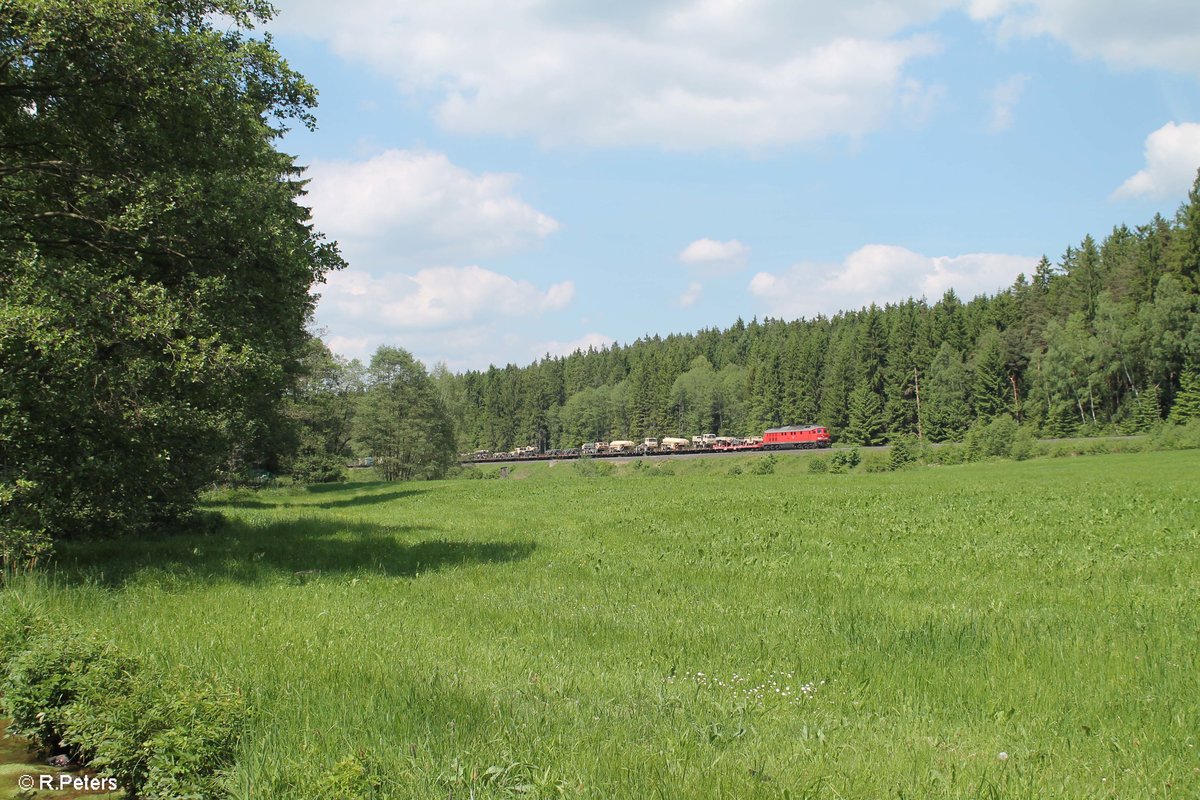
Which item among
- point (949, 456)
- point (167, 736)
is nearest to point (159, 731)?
point (167, 736)

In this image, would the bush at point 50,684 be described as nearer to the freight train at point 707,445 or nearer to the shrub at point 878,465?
the shrub at point 878,465

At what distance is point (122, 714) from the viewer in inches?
206

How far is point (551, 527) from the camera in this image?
21.5 m

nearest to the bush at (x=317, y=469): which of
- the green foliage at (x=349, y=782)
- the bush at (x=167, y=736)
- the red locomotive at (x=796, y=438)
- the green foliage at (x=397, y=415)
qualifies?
the green foliage at (x=397, y=415)

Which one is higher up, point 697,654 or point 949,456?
point 697,654

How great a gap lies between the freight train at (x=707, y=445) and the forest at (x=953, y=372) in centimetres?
861

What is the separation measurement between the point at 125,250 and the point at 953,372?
336 ft

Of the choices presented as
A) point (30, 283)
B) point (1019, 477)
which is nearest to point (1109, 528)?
point (30, 283)

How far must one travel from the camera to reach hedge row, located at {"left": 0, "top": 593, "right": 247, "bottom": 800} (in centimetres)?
476

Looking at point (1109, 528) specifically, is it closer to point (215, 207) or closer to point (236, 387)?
point (236, 387)

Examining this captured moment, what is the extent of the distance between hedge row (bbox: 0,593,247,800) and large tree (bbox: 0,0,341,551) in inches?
202

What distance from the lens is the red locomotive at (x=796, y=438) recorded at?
100688 mm

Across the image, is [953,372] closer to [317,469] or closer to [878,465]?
[878,465]

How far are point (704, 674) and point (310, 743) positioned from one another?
11.6 feet
